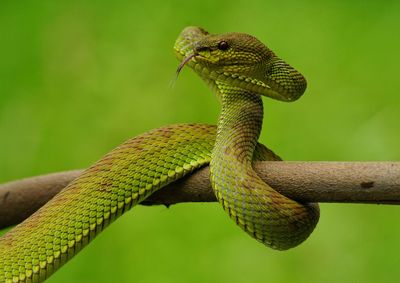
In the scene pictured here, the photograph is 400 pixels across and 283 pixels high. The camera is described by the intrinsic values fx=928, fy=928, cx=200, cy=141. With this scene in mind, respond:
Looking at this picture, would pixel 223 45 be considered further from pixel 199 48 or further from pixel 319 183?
pixel 319 183

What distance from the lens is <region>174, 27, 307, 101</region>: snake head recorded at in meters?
2.85

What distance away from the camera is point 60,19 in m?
4.83

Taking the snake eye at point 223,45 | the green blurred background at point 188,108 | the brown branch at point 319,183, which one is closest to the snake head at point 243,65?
the snake eye at point 223,45

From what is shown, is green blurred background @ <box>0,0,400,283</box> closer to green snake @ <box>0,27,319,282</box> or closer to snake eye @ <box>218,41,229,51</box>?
green snake @ <box>0,27,319,282</box>

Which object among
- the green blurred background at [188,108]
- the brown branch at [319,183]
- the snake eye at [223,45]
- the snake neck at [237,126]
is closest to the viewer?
the brown branch at [319,183]

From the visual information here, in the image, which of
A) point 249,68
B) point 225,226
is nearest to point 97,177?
point 249,68

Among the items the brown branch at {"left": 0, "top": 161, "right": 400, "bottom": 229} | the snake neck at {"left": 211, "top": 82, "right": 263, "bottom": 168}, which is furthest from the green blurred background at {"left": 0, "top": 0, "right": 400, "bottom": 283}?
the brown branch at {"left": 0, "top": 161, "right": 400, "bottom": 229}

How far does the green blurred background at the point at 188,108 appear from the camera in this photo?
12.5 ft

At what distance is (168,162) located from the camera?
2814 mm

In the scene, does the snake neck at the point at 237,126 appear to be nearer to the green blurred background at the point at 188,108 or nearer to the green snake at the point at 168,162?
the green snake at the point at 168,162

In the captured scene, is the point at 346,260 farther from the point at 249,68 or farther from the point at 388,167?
the point at 388,167

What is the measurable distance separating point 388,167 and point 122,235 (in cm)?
199

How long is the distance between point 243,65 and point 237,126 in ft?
0.64

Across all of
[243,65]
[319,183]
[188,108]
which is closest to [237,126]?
[243,65]
